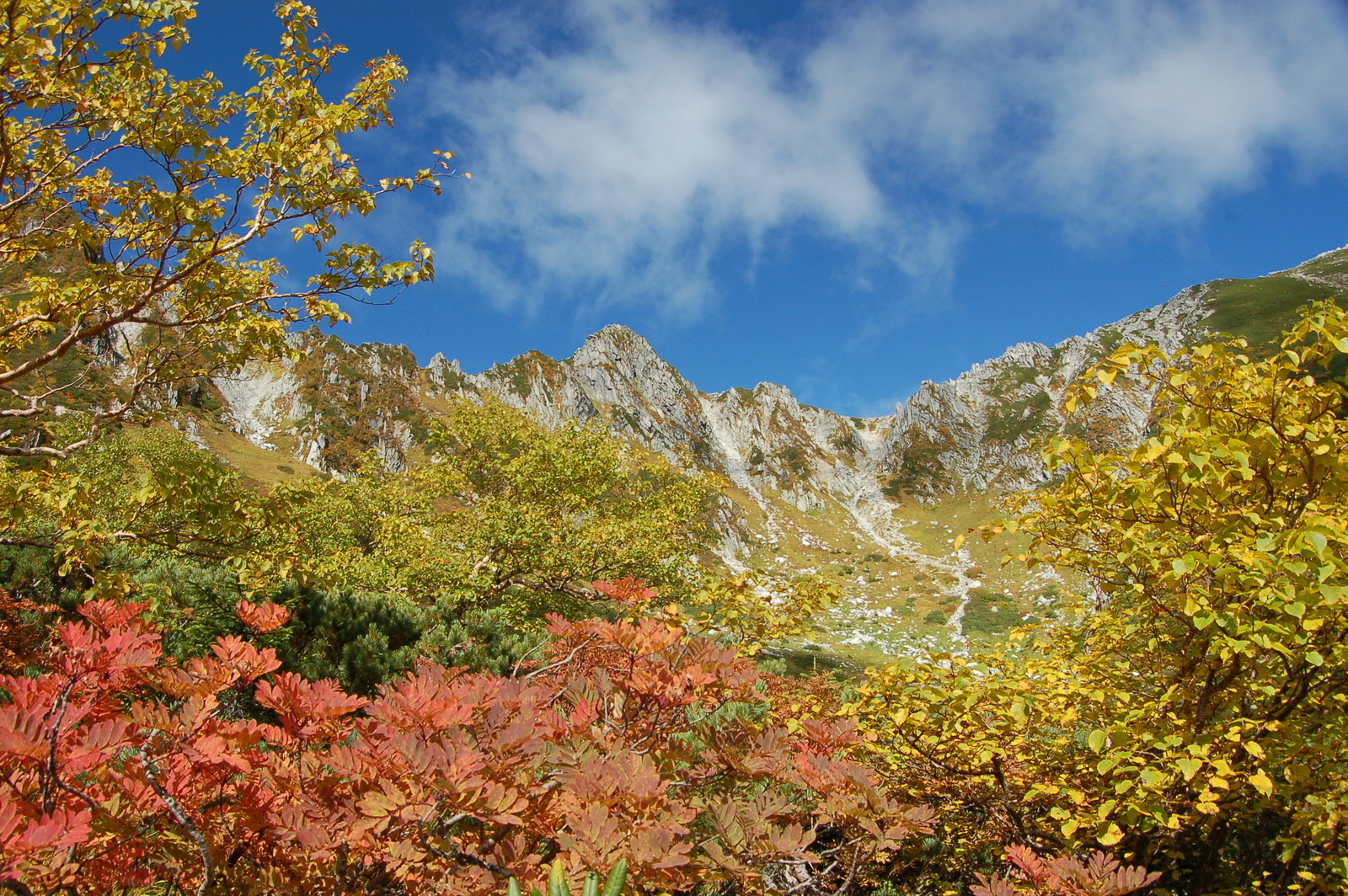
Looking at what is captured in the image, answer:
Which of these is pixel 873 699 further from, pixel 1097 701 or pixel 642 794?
pixel 642 794

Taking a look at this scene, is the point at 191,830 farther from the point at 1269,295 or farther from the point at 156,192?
the point at 1269,295

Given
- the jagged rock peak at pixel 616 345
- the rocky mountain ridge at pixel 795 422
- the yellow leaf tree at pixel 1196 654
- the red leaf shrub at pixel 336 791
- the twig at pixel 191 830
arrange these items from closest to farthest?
1. the twig at pixel 191 830
2. the red leaf shrub at pixel 336 791
3. the yellow leaf tree at pixel 1196 654
4. the rocky mountain ridge at pixel 795 422
5. the jagged rock peak at pixel 616 345

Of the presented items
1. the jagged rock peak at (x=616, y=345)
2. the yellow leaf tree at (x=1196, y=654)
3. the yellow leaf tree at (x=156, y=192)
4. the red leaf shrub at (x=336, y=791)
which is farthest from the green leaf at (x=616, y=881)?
the jagged rock peak at (x=616, y=345)

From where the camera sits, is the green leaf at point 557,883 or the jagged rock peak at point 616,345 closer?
the green leaf at point 557,883

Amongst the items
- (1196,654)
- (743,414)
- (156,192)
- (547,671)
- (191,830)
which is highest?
(743,414)

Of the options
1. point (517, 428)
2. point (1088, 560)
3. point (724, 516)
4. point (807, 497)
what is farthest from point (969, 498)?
point (1088, 560)

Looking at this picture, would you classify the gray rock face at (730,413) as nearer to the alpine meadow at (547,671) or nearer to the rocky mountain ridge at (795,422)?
the rocky mountain ridge at (795,422)

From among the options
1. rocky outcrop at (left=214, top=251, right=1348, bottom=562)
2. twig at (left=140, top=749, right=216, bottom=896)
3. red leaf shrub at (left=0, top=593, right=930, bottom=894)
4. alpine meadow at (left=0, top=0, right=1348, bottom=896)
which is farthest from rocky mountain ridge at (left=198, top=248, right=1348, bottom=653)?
twig at (left=140, top=749, right=216, bottom=896)

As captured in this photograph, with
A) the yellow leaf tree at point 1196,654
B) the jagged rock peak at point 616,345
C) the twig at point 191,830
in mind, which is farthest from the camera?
the jagged rock peak at point 616,345

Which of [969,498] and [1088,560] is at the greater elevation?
[969,498]

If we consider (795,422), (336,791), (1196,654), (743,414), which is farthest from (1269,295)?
(336,791)

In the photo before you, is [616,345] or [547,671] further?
[616,345]

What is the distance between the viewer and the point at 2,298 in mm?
5227

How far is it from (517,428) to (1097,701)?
49.8 feet
